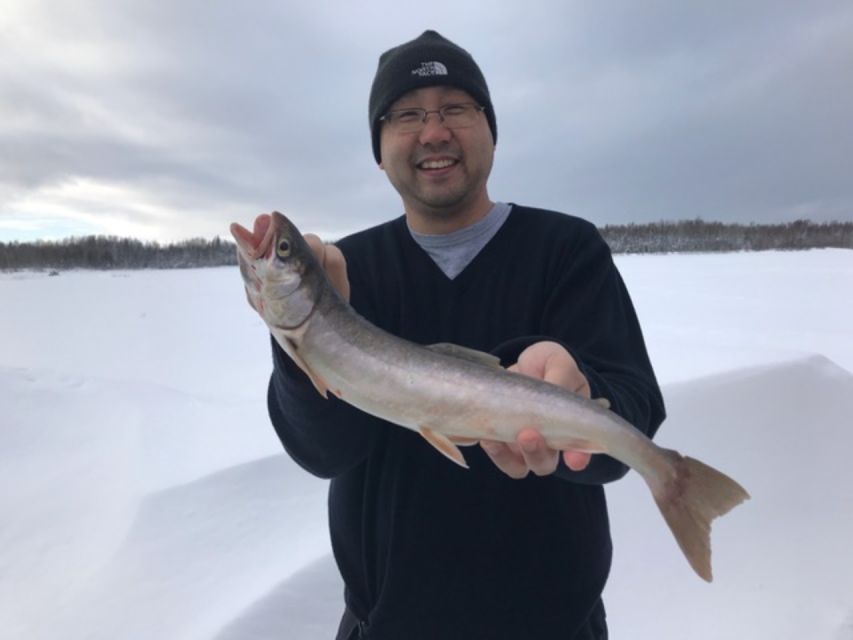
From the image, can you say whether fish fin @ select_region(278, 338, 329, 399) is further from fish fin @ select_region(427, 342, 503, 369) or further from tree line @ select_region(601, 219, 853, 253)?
tree line @ select_region(601, 219, 853, 253)

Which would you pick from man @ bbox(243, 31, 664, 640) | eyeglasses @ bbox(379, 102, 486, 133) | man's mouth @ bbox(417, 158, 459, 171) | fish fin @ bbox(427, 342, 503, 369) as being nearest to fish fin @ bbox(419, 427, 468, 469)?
man @ bbox(243, 31, 664, 640)

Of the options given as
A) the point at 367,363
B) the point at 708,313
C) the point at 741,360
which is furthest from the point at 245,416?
the point at 708,313

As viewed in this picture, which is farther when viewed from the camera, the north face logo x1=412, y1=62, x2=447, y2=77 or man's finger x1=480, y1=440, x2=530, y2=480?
the north face logo x1=412, y1=62, x2=447, y2=77

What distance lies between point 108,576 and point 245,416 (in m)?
2.05

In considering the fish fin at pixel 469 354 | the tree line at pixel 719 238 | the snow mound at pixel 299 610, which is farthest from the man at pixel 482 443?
the tree line at pixel 719 238

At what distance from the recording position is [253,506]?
409cm

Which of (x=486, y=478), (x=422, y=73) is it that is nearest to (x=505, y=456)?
(x=486, y=478)

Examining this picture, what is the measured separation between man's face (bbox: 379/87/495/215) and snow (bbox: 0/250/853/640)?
2468 millimetres

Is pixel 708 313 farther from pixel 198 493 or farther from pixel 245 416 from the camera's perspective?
pixel 198 493

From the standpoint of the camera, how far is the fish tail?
2018mm

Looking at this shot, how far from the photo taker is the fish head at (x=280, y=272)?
194 cm

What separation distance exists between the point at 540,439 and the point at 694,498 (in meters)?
0.67

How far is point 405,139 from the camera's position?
2.33 metres

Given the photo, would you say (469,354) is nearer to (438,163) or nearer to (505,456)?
(505,456)
